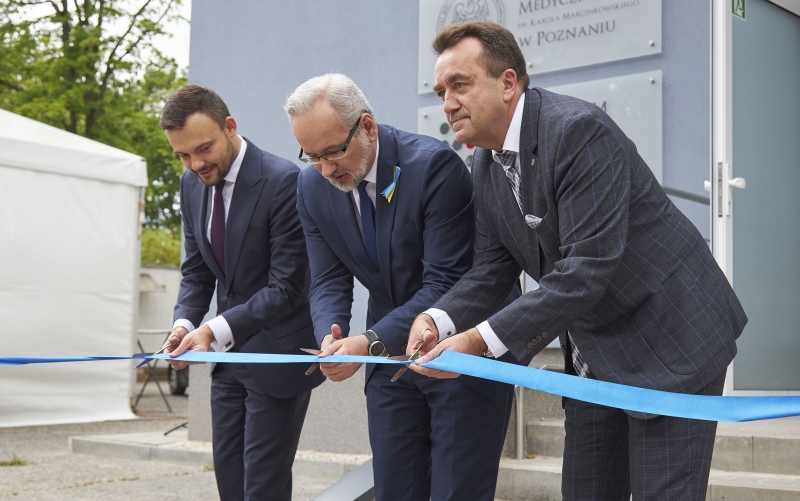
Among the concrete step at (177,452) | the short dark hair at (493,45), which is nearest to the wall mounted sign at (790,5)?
the short dark hair at (493,45)

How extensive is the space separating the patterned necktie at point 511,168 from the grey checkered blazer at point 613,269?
0.07 m

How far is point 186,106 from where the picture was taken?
10.5 feet

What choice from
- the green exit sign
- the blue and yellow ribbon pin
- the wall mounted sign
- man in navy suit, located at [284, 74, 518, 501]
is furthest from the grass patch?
Result: the wall mounted sign

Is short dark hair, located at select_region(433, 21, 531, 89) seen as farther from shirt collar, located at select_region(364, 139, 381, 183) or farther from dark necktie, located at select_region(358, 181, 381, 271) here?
dark necktie, located at select_region(358, 181, 381, 271)

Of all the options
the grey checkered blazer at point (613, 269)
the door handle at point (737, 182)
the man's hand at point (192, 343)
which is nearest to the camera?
the grey checkered blazer at point (613, 269)

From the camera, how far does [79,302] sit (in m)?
9.20

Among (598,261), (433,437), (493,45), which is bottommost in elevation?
(433,437)

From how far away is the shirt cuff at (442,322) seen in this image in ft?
8.29

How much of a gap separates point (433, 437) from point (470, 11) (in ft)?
14.7

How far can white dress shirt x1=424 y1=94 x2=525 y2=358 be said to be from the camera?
7.40 feet

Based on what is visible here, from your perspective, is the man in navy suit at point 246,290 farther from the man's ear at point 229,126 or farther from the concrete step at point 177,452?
the concrete step at point 177,452

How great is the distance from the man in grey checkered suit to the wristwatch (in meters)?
0.26

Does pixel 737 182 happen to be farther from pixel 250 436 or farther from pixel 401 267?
pixel 250 436

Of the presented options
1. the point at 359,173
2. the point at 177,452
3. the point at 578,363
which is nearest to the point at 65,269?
the point at 177,452
